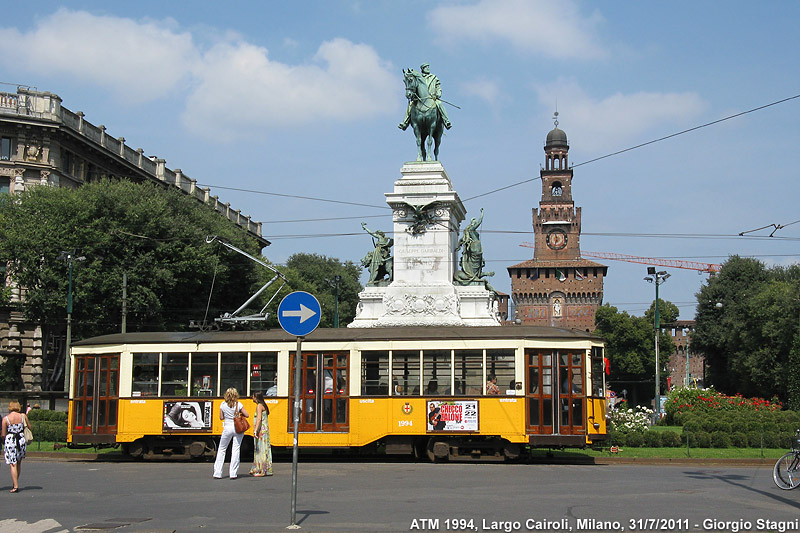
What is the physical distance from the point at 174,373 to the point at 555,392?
9.33 m

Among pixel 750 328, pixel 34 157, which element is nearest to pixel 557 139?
pixel 750 328

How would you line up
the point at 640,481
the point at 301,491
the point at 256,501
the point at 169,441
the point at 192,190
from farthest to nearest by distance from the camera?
the point at 192,190 → the point at 169,441 → the point at 640,481 → the point at 301,491 → the point at 256,501

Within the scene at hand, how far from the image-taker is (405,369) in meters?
22.3

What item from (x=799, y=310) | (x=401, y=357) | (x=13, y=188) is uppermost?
(x=13, y=188)

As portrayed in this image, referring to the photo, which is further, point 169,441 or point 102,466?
point 169,441

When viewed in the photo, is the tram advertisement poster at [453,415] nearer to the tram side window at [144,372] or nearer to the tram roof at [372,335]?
the tram roof at [372,335]

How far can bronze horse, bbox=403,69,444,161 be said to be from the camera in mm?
32031

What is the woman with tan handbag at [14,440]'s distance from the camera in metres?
Result: 15.8

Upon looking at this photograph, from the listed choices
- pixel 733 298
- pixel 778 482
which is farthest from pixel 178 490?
pixel 733 298

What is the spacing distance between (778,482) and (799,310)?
143ft

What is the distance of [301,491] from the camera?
1570 cm

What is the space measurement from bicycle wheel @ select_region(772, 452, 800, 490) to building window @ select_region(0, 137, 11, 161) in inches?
1975

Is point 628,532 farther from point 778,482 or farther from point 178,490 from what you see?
point 178,490

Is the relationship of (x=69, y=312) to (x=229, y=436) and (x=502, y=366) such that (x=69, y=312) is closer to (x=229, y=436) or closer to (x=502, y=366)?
(x=502, y=366)
